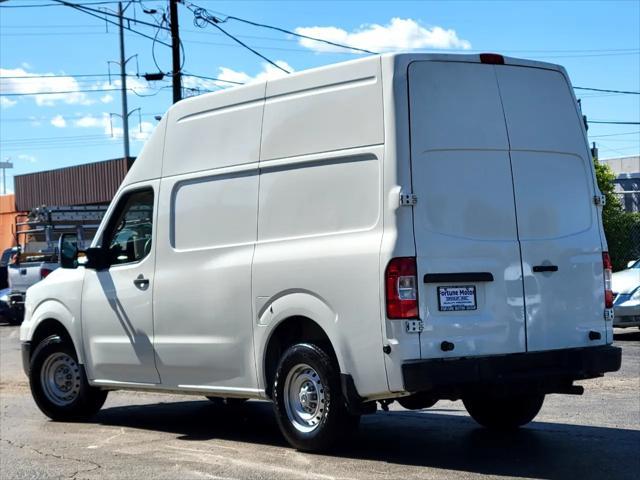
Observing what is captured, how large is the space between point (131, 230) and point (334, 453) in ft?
10.2

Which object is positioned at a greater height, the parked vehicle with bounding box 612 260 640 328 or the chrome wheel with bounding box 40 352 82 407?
the parked vehicle with bounding box 612 260 640 328

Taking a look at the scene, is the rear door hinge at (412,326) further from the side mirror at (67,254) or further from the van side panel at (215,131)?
the side mirror at (67,254)

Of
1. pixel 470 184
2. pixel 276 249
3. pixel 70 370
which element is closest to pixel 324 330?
pixel 276 249

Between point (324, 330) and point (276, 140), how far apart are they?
1571mm

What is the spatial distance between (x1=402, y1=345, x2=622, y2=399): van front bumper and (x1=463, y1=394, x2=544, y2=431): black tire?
33.8 inches

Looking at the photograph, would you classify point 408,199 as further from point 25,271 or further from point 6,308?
point 6,308

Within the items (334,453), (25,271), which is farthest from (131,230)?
(25,271)

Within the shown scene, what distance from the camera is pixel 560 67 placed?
26.9 ft

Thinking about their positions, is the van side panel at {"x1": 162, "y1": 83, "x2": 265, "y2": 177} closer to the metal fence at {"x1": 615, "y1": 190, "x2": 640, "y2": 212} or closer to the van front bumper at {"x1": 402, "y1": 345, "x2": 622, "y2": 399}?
the van front bumper at {"x1": 402, "y1": 345, "x2": 622, "y2": 399}

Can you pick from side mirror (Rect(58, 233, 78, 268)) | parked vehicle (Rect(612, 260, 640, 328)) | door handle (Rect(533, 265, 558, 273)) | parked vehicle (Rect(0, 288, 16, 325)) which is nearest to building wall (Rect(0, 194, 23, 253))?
parked vehicle (Rect(0, 288, 16, 325))

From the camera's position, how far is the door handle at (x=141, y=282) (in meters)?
9.32

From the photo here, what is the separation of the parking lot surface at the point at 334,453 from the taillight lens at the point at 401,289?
1.07 m

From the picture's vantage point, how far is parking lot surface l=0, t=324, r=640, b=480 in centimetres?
728

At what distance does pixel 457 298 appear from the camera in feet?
23.8
